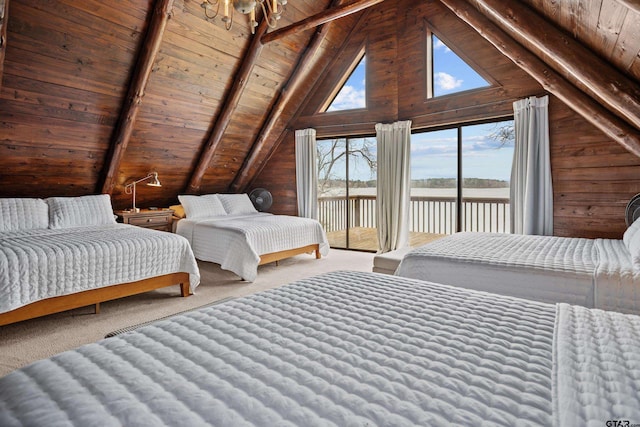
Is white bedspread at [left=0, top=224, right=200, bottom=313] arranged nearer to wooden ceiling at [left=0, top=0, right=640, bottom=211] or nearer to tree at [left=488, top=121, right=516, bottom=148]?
wooden ceiling at [left=0, top=0, right=640, bottom=211]

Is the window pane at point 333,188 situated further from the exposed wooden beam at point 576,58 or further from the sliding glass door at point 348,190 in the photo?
the exposed wooden beam at point 576,58

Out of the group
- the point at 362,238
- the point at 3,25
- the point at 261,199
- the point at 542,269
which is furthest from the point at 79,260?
the point at 362,238

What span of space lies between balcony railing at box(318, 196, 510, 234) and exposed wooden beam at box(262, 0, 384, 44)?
9.24 ft

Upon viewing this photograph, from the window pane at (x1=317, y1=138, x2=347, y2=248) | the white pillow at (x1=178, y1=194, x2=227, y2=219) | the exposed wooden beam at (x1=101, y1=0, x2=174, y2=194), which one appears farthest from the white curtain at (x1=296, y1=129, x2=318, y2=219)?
the exposed wooden beam at (x1=101, y1=0, x2=174, y2=194)

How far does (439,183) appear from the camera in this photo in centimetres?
573

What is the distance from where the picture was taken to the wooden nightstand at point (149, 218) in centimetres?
458

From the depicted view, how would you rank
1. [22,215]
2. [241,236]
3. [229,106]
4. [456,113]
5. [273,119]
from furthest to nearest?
[273,119] < [229,106] < [456,113] < [241,236] < [22,215]

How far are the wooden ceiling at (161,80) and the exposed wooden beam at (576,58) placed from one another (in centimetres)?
1

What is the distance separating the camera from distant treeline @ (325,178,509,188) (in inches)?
198

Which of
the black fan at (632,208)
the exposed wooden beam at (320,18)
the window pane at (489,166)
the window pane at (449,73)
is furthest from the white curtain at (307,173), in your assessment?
the black fan at (632,208)

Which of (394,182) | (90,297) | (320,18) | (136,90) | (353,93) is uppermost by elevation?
(320,18)

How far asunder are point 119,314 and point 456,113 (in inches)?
167

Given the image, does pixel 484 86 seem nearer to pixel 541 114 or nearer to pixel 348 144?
pixel 541 114

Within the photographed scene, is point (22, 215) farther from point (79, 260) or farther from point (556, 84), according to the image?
point (556, 84)
